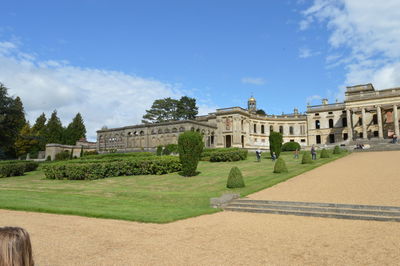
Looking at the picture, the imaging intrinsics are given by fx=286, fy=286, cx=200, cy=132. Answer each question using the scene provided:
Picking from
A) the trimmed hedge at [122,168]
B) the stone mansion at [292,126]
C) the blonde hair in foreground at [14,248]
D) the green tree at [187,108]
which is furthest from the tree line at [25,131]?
the blonde hair in foreground at [14,248]

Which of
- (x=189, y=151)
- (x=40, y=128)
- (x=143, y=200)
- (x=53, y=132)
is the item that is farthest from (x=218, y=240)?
(x=40, y=128)

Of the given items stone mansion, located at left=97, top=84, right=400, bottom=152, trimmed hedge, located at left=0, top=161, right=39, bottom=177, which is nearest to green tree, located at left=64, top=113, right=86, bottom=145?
stone mansion, located at left=97, top=84, right=400, bottom=152

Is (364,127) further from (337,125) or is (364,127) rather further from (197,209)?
(197,209)

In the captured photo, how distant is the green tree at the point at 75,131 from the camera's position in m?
69.7

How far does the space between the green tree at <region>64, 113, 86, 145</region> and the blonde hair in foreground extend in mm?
73850

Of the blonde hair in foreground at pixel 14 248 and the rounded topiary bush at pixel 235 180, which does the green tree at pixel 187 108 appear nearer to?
the rounded topiary bush at pixel 235 180

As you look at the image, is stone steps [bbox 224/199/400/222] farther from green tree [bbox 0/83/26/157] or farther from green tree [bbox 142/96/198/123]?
green tree [bbox 142/96/198/123]

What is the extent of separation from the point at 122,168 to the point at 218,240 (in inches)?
731

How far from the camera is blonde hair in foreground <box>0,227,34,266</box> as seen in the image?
6.28 ft

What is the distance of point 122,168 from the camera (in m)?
24.6

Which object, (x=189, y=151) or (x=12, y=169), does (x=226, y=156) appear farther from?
(x=12, y=169)

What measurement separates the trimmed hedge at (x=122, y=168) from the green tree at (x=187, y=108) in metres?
50.7

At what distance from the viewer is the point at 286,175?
1920 centimetres

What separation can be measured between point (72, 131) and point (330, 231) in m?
72.5
